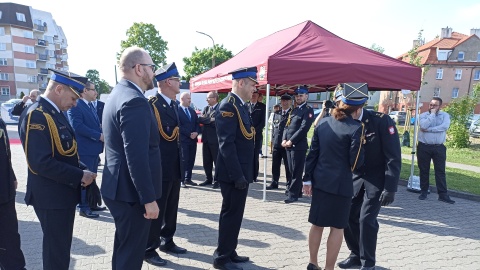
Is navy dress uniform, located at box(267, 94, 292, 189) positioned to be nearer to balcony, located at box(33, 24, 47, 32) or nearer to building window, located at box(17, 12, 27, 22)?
building window, located at box(17, 12, 27, 22)

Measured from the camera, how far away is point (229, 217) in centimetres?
321

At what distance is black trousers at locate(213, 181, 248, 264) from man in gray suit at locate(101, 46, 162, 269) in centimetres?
98

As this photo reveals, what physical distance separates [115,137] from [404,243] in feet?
13.1

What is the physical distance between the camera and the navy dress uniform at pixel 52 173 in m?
2.29

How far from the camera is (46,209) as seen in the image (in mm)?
2371

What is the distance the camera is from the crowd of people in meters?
2.15

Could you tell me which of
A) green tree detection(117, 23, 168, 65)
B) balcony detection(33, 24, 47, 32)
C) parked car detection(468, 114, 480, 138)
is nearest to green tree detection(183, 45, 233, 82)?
green tree detection(117, 23, 168, 65)

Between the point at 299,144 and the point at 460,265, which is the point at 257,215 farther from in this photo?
the point at 460,265

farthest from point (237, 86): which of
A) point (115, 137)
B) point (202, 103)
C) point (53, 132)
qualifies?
point (202, 103)

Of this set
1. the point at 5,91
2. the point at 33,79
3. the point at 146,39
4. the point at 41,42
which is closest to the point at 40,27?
the point at 41,42

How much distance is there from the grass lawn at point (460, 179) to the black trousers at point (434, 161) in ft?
3.71

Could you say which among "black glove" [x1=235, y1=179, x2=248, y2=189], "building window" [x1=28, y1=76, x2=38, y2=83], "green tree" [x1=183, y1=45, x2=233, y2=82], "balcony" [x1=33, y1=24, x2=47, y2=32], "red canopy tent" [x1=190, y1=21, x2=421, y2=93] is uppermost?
"balcony" [x1=33, y1=24, x2=47, y2=32]

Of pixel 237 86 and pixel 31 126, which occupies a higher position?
pixel 237 86

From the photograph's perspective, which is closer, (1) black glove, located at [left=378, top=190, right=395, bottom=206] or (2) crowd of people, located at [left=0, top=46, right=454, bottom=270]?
(2) crowd of people, located at [left=0, top=46, right=454, bottom=270]
